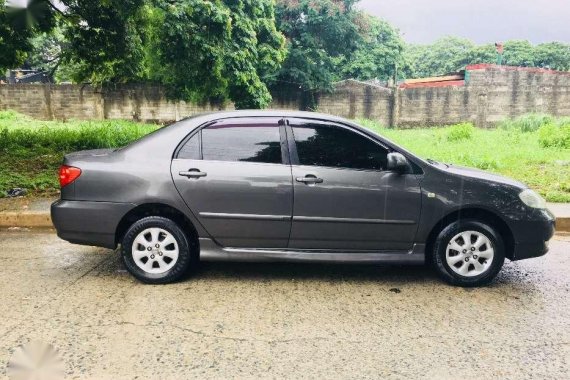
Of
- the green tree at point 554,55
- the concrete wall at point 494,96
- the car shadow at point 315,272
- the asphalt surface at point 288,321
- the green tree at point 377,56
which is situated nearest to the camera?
the asphalt surface at point 288,321

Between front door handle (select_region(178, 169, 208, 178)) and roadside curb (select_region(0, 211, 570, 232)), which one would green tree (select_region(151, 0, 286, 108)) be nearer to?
roadside curb (select_region(0, 211, 570, 232))

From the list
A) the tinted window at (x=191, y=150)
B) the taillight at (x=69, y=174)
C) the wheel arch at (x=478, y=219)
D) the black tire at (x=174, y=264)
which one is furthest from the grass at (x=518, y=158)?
the taillight at (x=69, y=174)

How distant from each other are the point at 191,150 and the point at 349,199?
1.46 meters

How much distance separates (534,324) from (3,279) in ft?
14.7

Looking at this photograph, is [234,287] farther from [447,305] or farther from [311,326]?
[447,305]

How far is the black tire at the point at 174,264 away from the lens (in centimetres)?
423

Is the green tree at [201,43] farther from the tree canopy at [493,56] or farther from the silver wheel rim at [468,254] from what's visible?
the tree canopy at [493,56]

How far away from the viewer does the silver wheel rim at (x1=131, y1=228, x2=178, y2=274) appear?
4.25 m

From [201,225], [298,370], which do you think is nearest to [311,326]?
[298,370]

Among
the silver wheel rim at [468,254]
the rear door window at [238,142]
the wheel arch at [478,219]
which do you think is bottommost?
the silver wheel rim at [468,254]

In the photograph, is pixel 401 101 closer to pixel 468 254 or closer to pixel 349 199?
pixel 468 254

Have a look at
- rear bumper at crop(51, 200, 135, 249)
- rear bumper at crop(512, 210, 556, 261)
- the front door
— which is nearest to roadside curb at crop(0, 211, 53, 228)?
rear bumper at crop(51, 200, 135, 249)

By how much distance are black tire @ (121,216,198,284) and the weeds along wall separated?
21215 mm

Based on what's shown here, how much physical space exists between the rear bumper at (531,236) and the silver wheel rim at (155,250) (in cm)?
302
